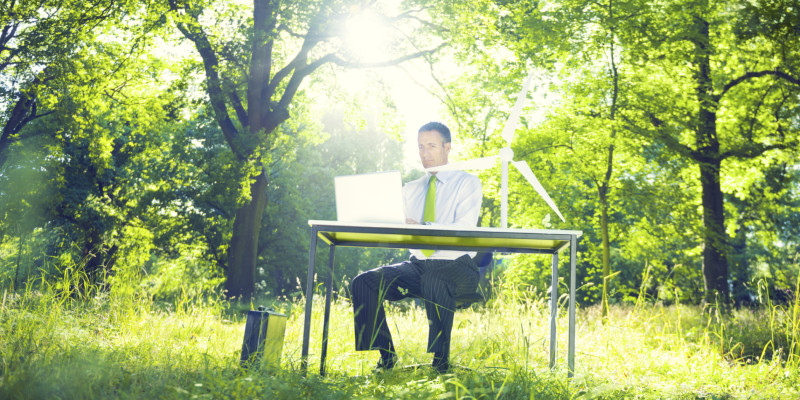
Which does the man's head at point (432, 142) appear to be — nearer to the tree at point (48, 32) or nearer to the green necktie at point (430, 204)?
the green necktie at point (430, 204)

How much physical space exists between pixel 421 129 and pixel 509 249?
3.30ft

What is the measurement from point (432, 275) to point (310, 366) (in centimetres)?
85

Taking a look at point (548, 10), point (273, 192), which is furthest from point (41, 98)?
point (273, 192)

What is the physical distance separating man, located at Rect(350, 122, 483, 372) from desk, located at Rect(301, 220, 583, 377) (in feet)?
0.44

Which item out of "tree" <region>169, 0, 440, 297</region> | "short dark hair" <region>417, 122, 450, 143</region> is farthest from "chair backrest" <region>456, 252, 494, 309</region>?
"tree" <region>169, 0, 440, 297</region>

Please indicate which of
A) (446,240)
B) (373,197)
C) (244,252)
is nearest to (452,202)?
(446,240)

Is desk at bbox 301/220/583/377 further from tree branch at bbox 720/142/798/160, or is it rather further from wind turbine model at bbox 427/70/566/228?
tree branch at bbox 720/142/798/160

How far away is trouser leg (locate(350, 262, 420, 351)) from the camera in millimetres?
3260

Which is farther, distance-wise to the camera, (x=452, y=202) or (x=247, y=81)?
(x=247, y=81)

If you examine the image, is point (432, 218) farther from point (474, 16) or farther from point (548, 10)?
point (474, 16)

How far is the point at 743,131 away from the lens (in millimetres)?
11773

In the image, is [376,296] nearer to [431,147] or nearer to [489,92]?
[431,147]

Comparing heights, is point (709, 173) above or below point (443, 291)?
above

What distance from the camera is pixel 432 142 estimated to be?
3.77 metres
